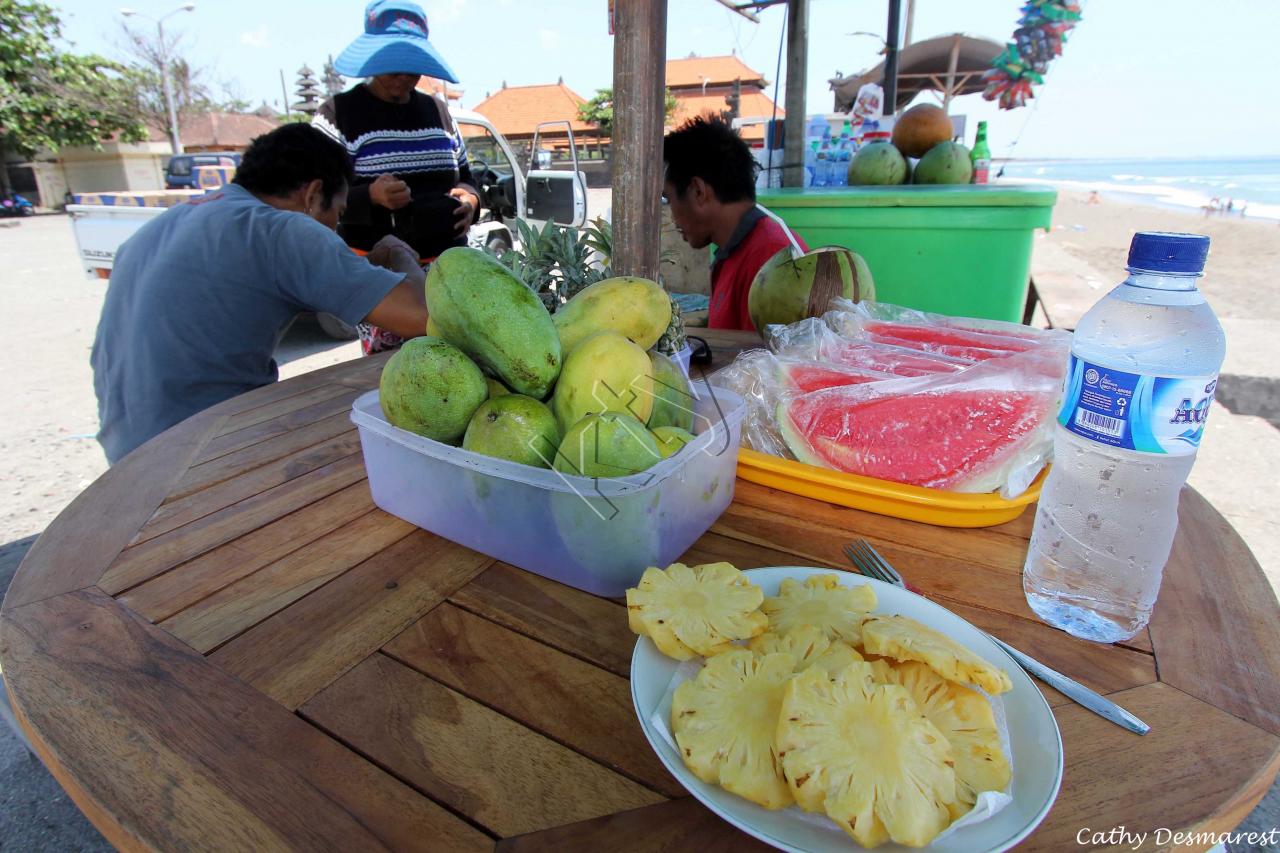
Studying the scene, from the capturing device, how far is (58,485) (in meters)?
3.50

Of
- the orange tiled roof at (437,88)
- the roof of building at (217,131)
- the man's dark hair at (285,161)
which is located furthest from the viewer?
the roof of building at (217,131)

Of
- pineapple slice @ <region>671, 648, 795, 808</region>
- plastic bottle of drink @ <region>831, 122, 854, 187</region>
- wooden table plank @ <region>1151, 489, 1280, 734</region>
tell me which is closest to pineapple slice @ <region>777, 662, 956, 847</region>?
pineapple slice @ <region>671, 648, 795, 808</region>

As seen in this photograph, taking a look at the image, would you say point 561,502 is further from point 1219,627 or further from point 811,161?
point 811,161

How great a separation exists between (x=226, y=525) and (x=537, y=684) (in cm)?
71

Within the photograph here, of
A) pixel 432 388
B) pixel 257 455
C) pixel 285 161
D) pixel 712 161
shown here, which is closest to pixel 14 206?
pixel 285 161

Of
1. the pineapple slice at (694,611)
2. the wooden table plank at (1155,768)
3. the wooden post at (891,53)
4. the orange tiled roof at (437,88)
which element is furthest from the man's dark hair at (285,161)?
the orange tiled roof at (437,88)

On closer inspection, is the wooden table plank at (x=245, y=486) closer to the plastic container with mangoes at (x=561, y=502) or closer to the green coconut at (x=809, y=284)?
the plastic container with mangoes at (x=561, y=502)

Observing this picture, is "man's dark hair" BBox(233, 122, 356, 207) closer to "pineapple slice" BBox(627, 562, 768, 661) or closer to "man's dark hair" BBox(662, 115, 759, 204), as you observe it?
"man's dark hair" BBox(662, 115, 759, 204)

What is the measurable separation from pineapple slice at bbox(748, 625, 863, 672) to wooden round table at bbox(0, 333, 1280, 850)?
0.16 m

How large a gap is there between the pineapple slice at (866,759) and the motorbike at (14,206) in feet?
90.9

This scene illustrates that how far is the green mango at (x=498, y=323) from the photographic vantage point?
0.96 meters

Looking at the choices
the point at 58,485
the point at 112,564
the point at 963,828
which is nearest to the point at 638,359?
the point at 963,828

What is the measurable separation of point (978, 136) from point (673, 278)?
256cm

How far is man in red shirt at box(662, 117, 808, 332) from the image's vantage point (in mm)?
2871
